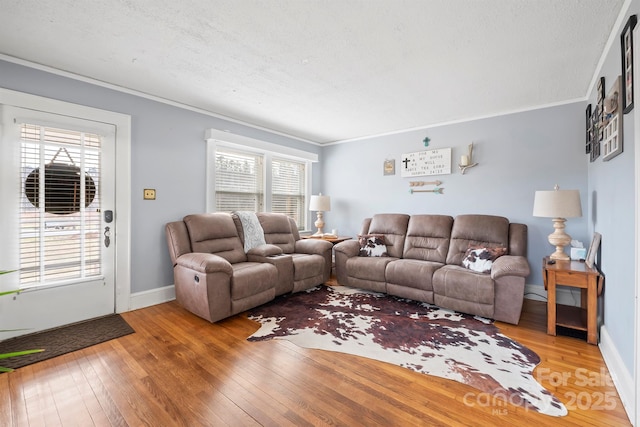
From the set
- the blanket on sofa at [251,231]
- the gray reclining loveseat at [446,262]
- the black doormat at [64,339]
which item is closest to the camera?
the black doormat at [64,339]

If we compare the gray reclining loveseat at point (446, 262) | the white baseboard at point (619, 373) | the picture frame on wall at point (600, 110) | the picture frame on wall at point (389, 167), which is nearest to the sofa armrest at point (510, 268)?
the gray reclining loveseat at point (446, 262)

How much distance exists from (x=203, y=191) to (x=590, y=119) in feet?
14.5

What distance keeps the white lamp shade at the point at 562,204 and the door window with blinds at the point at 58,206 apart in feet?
14.7

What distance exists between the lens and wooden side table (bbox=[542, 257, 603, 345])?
237 centimetres

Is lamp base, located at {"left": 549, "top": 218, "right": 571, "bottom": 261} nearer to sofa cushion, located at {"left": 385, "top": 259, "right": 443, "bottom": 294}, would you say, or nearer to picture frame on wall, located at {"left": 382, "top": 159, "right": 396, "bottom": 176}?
sofa cushion, located at {"left": 385, "top": 259, "right": 443, "bottom": 294}

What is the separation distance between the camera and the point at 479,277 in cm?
289

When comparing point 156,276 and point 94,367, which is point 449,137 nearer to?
point 156,276

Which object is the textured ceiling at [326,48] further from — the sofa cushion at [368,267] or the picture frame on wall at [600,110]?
the sofa cushion at [368,267]

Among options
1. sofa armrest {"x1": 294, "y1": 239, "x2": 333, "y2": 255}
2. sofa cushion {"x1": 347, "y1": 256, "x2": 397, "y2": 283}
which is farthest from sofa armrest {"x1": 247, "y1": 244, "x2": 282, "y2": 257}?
sofa cushion {"x1": 347, "y1": 256, "x2": 397, "y2": 283}

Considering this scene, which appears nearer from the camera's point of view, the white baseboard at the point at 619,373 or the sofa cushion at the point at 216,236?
the white baseboard at the point at 619,373

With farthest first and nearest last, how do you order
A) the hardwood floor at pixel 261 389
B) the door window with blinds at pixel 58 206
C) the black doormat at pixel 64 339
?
1. the door window with blinds at pixel 58 206
2. the black doormat at pixel 64 339
3. the hardwood floor at pixel 261 389

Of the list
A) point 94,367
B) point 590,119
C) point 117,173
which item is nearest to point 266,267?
point 94,367

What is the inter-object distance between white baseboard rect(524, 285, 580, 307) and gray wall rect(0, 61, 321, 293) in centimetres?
428

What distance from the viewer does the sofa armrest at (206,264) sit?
8.87ft
